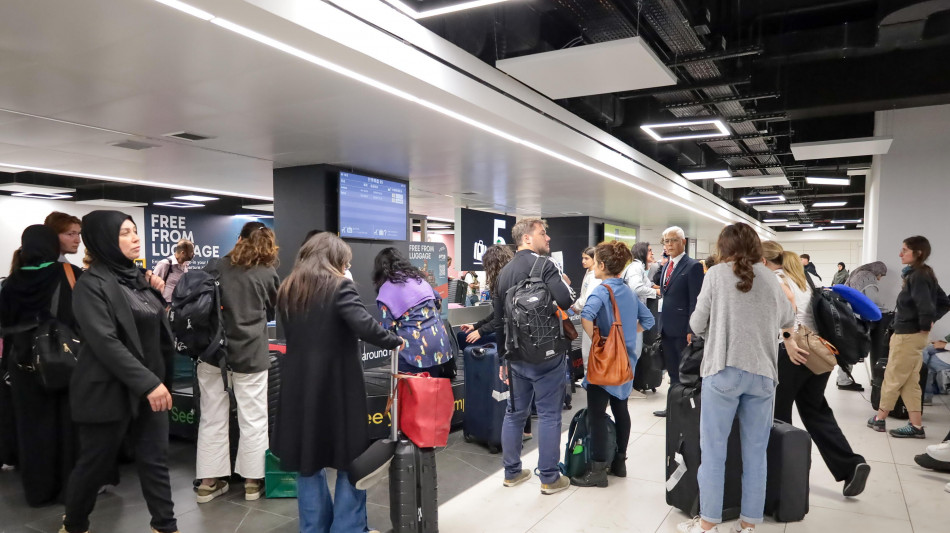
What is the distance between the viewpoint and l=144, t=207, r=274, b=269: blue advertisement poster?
1122 cm

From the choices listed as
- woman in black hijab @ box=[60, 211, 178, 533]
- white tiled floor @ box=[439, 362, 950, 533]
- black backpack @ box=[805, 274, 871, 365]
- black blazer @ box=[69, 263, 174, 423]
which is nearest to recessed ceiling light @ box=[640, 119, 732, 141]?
black backpack @ box=[805, 274, 871, 365]

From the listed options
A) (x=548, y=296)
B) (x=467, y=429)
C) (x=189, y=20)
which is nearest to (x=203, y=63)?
(x=189, y=20)

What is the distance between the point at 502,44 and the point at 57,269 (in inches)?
127

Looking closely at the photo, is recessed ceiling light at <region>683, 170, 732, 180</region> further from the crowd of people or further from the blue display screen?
the blue display screen

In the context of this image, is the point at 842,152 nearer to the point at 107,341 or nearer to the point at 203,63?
the point at 203,63

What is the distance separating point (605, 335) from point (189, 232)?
10717 mm

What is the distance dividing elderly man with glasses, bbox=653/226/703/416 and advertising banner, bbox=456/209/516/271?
210 inches

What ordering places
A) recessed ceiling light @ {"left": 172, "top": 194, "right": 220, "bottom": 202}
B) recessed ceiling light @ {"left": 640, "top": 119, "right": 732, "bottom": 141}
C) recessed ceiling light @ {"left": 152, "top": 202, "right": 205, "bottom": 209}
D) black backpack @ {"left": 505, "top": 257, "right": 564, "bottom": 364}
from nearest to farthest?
black backpack @ {"left": 505, "top": 257, "right": 564, "bottom": 364}, recessed ceiling light @ {"left": 640, "top": 119, "right": 732, "bottom": 141}, recessed ceiling light @ {"left": 172, "top": 194, "right": 220, "bottom": 202}, recessed ceiling light @ {"left": 152, "top": 202, "right": 205, "bottom": 209}

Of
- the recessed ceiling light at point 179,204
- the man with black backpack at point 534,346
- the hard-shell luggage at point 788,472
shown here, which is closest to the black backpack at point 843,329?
the hard-shell luggage at point 788,472

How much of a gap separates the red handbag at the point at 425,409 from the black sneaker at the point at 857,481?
234 centimetres

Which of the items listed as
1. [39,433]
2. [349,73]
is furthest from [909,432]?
[39,433]

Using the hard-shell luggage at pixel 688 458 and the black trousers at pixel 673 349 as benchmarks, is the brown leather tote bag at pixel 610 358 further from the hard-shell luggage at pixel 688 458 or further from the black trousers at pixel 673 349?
the black trousers at pixel 673 349

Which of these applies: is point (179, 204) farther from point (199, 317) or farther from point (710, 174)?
point (710, 174)

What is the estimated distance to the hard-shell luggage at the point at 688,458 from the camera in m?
2.92
